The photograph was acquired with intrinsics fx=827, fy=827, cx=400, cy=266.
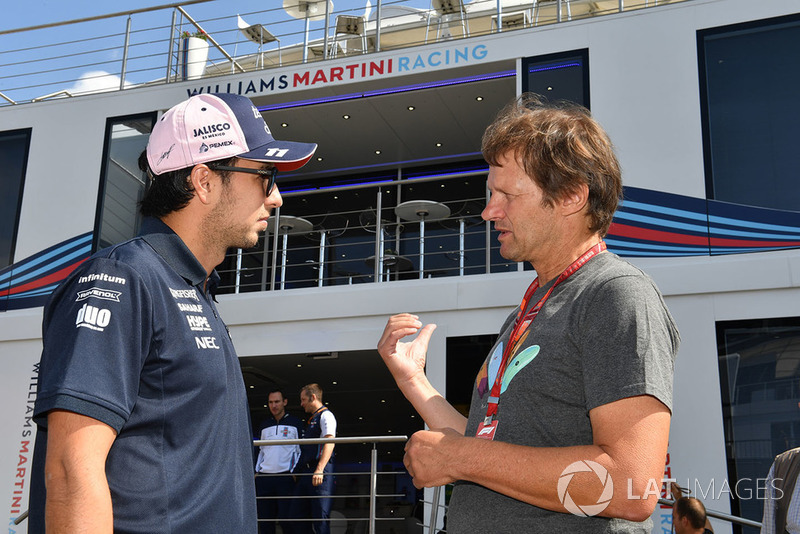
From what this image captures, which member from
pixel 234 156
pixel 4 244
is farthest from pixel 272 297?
pixel 234 156

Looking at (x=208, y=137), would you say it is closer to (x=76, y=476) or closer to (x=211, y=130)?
(x=211, y=130)

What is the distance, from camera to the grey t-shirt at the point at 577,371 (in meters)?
0.91

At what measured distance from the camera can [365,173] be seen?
26.4 ft

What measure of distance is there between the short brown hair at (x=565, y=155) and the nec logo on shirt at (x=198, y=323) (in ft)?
1.52

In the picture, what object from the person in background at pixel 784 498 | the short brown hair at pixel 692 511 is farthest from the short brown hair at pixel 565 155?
the short brown hair at pixel 692 511

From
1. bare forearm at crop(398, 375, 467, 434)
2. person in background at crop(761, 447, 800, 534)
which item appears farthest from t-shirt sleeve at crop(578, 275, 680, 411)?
person in background at crop(761, 447, 800, 534)

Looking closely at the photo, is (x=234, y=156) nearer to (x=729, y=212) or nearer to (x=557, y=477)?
(x=557, y=477)

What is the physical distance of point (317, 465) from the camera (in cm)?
477

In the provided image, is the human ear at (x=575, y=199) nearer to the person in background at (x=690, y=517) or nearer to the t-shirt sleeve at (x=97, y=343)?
the t-shirt sleeve at (x=97, y=343)

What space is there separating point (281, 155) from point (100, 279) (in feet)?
1.23

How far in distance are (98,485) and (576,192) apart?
0.69 meters

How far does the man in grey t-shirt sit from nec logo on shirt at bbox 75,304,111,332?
40cm

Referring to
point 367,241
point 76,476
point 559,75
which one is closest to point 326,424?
point 367,241

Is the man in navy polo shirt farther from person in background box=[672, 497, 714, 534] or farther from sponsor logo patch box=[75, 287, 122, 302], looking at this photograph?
person in background box=[672, 497, 714, 534]
